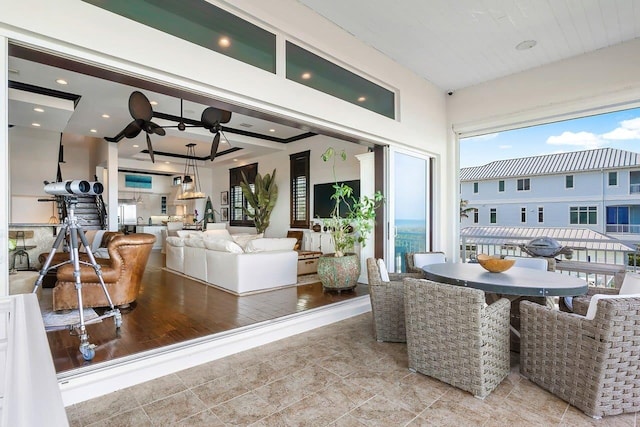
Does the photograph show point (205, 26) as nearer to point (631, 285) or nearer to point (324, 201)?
point (631, 285)

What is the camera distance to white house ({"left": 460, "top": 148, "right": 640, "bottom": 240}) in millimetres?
4805

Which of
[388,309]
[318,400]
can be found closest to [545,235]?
[388,309]

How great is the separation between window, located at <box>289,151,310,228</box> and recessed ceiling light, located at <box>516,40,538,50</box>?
4.88 m

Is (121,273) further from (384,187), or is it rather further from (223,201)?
(223,201)

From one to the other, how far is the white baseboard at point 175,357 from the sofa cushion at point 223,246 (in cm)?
183

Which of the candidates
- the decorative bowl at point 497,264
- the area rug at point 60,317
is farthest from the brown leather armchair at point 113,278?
the decorative bowl at point 497,264

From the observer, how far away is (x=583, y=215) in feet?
17.9

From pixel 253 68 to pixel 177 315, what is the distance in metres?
2.77

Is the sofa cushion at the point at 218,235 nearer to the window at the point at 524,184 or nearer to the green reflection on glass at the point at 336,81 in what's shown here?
the green reflection on glass at the point at 336,81

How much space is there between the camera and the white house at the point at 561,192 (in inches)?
189

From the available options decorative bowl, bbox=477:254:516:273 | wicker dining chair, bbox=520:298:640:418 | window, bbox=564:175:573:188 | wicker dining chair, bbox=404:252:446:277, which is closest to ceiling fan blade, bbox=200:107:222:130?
wicker dining chair, bbox=404:252:446:277

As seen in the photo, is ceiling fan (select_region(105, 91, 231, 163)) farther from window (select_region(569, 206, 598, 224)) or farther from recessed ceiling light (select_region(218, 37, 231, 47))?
window (select_region(569, 206, 598, 224))

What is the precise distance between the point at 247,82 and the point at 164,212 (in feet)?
43.7

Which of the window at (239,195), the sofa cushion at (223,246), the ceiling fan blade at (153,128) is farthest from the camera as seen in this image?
the window at (239,195)
